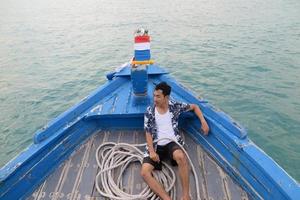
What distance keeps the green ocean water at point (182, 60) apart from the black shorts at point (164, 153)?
2991 mm

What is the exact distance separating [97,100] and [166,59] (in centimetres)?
757

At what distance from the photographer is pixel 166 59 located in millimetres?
11953

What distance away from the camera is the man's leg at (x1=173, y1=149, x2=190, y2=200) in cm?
A: 321

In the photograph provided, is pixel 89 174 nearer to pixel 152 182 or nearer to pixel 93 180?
pixel 93 180

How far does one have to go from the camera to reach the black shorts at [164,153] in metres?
3.55

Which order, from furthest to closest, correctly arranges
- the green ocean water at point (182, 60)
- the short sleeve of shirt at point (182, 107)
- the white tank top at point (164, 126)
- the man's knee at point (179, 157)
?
the green ocean water at point (182, 60) < the short sleeve of shirt at point (182, 107) < the white tank top at point (164, 126) < the man's knee at point (179, 157)

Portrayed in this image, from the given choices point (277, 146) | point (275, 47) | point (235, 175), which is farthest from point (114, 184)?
point (275, 47)

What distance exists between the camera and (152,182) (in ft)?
10.8

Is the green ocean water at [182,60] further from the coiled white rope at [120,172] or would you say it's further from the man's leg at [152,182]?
the man's leg at [152,182]

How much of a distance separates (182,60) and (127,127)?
307 inches

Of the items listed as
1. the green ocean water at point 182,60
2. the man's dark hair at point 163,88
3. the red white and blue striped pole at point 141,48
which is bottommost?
the green ocean water at point 182,60

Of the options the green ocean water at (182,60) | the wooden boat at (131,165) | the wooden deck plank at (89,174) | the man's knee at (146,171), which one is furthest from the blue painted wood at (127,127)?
the green ocean water at (182,60)

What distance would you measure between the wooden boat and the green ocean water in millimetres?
2544

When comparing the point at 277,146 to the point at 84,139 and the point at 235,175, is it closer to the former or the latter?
the point at 235,175
